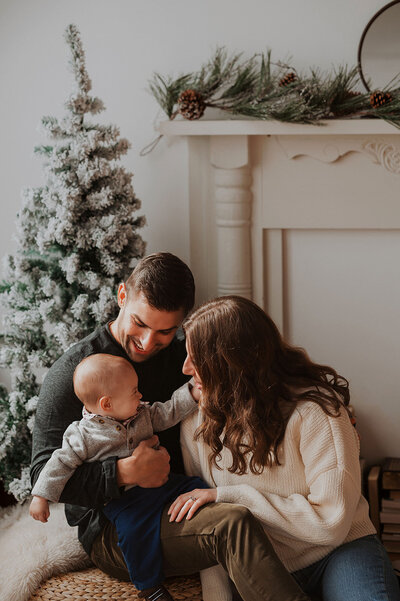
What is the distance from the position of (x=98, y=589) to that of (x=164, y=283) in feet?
2.40

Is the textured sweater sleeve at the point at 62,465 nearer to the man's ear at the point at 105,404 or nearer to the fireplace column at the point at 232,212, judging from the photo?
the man's ear at the point at 105,404

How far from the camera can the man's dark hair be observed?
174 centimetres

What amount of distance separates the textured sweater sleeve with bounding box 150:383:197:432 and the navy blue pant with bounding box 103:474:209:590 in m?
0.15

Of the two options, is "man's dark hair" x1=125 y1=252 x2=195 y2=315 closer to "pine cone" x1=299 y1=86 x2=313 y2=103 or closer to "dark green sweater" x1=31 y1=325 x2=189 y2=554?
"dark green sweater" x1=31 y1=325 x2=189 y2=554

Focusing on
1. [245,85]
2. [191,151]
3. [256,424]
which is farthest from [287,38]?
[256,424]

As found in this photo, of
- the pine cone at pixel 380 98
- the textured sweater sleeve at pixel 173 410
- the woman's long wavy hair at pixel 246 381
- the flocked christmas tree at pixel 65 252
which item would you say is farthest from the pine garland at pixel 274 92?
the textured sweater sleeve at pixel 173 410

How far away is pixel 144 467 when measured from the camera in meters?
1.69

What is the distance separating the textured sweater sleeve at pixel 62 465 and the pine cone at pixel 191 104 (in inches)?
40.4

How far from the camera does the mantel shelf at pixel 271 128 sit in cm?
218

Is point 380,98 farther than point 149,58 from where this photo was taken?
No

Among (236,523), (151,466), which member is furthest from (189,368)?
(236,523)

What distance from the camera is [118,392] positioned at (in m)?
1.67

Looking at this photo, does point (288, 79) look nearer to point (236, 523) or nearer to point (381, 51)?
point (381, 51)

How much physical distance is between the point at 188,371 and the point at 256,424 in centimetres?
19
